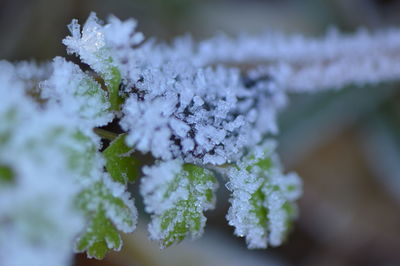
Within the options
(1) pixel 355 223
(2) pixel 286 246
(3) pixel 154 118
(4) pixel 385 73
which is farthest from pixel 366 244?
(3) pixel 154 118

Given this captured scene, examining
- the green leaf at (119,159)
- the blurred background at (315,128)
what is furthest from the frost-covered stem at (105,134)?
the blurred background at (315,128)

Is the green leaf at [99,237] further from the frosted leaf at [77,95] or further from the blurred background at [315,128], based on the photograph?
the blurred background at [315,128]

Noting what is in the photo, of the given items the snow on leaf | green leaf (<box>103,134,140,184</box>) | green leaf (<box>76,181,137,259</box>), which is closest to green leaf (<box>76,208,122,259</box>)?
green leaf (<box>76,181,137,259</box>)

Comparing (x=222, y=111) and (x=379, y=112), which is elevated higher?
(x=379, y=112)

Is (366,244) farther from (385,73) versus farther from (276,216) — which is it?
(276,216)

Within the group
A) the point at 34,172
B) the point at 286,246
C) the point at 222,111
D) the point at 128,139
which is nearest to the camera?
the point at 34,172

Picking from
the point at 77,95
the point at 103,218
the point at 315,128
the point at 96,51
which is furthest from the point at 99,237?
the point at 315,128
